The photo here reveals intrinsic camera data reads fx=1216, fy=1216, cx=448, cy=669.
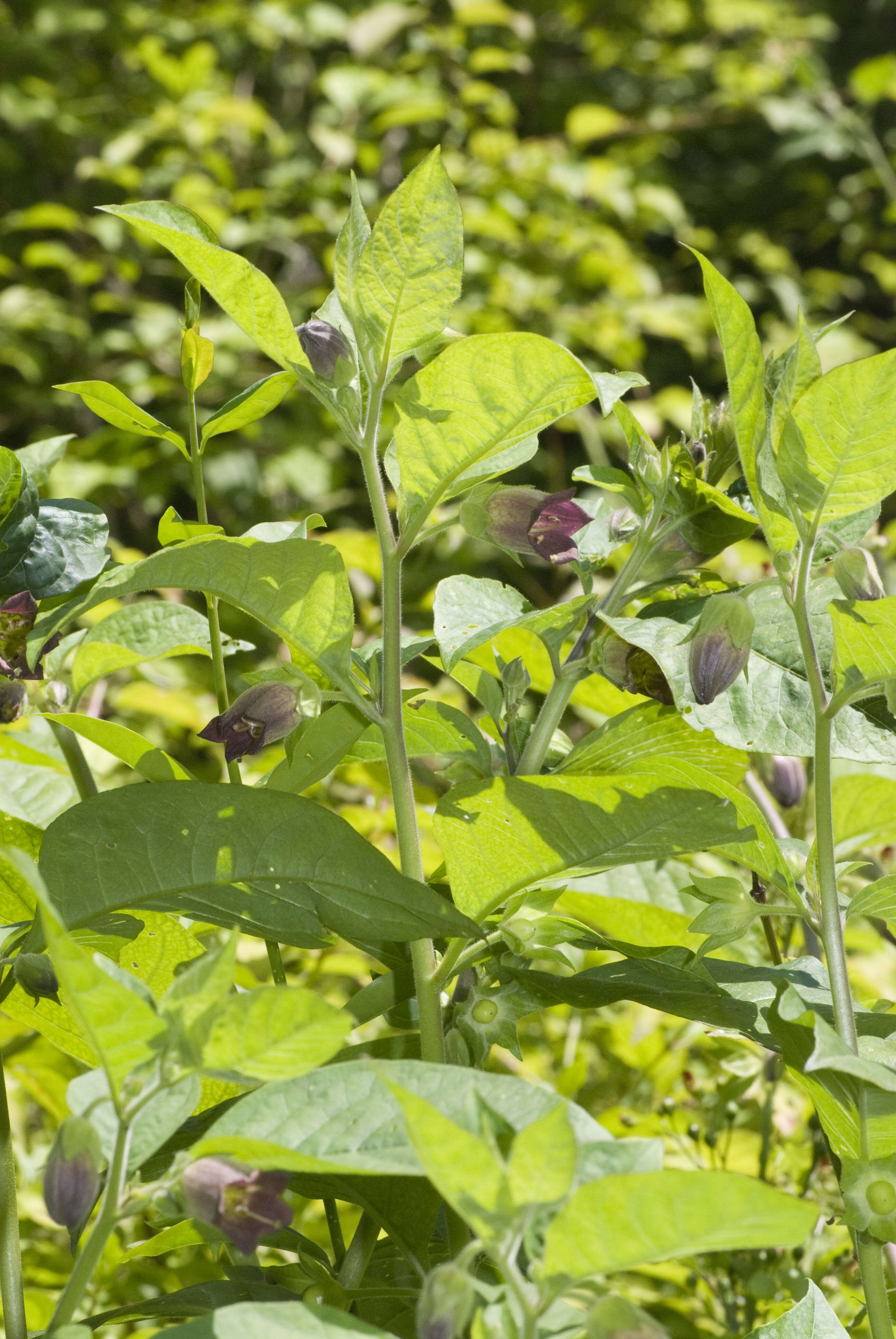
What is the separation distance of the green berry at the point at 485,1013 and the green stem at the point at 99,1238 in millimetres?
164

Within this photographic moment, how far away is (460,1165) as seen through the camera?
260mm

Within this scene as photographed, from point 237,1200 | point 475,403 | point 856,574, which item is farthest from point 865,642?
point 237,1200

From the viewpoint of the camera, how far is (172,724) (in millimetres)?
1414

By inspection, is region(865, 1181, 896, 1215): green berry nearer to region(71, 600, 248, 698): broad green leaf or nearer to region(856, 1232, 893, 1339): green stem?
region(856, 1232, 893, 1339): green stem

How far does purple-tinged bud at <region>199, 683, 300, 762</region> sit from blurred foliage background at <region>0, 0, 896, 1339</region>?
1083 millimetres

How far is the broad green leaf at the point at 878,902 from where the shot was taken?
424mm

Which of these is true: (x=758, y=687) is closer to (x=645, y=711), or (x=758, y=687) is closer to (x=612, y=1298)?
(x=645, y=711)

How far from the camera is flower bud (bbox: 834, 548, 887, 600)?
42 cm

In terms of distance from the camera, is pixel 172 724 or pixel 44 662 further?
pixel 172 724

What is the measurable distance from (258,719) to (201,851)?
0.06 m

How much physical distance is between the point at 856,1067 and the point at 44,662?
361mm

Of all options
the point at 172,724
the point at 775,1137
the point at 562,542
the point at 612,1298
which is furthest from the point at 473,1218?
the point at 172,724

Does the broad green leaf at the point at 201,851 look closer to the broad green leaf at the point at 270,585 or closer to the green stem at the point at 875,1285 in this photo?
the broad green leaf at the point at 270,585

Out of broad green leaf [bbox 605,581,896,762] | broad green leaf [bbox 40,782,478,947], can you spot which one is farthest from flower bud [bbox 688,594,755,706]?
broad green leaf [bbox 40,782,478,947]
